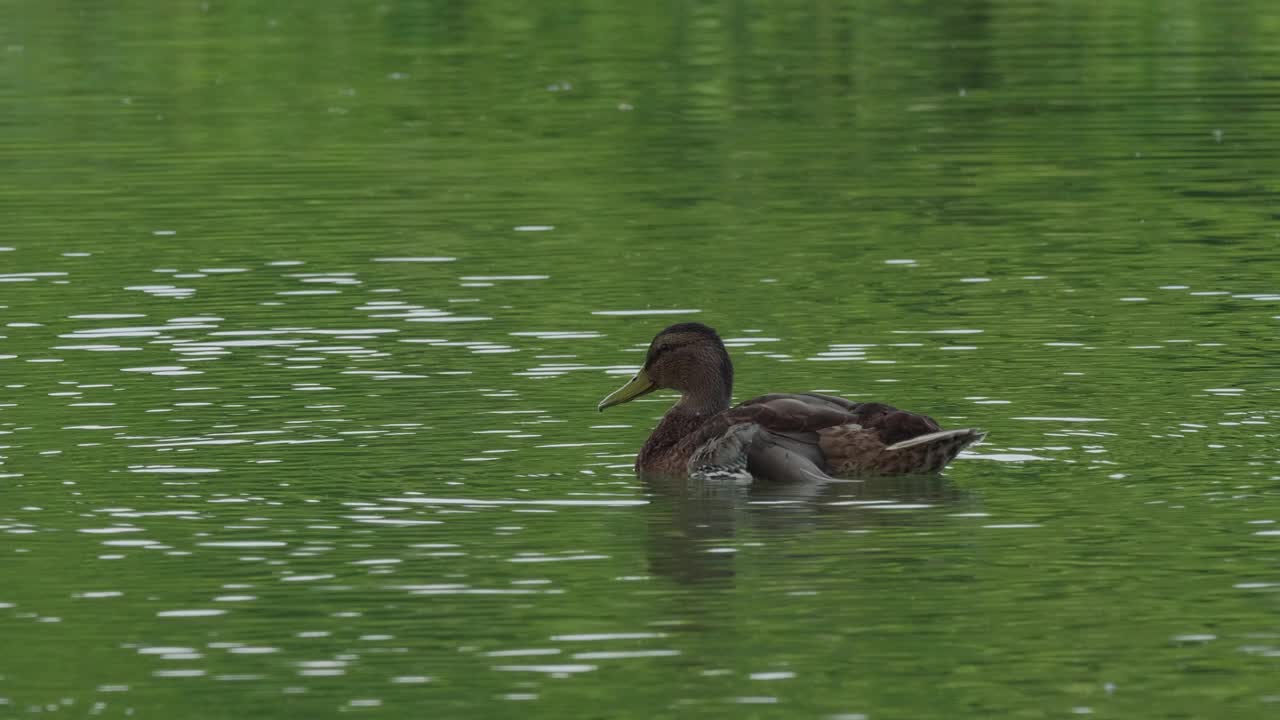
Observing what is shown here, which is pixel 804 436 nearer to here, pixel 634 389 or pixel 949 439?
pixel 949 439

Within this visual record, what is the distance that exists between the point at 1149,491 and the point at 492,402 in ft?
13.7

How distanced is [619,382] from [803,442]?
2545mm

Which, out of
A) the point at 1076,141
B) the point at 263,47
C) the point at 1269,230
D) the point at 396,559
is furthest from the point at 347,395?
the point at 263,47

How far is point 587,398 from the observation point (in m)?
16.5

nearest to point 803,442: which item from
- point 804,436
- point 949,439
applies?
point 804,436

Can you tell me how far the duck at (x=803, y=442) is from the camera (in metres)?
14.2

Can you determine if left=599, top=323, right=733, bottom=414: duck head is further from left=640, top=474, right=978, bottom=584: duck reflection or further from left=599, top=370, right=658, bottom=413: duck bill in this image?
left=640, top=474, right=978, bottom=584: duck reflection

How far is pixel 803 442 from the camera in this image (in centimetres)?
1453

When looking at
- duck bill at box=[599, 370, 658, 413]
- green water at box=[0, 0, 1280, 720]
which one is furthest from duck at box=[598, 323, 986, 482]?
duck bill at box=[599, 370, 658, 413]

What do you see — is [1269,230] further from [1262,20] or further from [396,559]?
[1262,20]

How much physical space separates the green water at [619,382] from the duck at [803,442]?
0.59 feet

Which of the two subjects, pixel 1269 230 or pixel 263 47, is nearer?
pixel 1269 230

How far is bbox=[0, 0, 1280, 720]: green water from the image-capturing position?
10.8 metres

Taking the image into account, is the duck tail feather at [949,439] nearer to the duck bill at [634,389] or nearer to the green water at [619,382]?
the green water at [619,382]
